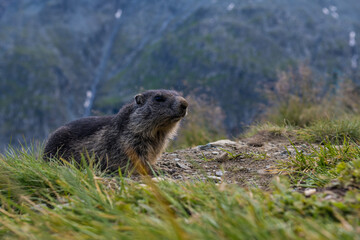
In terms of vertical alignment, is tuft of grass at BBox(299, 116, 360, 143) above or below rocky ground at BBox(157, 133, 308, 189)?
below

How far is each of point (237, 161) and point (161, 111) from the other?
5.22 feet

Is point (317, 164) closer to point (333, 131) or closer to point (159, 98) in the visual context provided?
point (333, 131)

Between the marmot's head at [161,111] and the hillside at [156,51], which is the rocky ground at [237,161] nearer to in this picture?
the marmot's head at [161,111]

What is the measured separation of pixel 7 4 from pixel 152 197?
22663 cm

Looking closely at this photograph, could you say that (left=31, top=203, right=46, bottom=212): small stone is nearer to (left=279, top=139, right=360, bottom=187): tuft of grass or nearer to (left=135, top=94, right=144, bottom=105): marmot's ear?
(left=279, top=139, right=360, bottom=187): tuft of grass

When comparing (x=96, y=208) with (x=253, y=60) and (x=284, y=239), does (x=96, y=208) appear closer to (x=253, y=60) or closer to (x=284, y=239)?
(x=284, y=239)

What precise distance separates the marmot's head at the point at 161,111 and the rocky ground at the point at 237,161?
2.56 feet

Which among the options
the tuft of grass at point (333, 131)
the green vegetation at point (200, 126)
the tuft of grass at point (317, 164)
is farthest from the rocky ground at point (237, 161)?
the green vegetation at point (200, 126)

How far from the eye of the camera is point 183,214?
2326 mm

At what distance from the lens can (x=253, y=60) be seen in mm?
120562

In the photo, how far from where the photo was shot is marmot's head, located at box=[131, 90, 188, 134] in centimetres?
486

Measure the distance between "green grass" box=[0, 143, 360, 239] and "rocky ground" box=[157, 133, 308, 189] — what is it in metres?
1.12

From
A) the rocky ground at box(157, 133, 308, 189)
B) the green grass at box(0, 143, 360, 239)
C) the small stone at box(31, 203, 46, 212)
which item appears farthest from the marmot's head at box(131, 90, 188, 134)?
the small stone at box(31, 203, 46, 212)

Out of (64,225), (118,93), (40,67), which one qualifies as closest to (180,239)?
(64,225)
